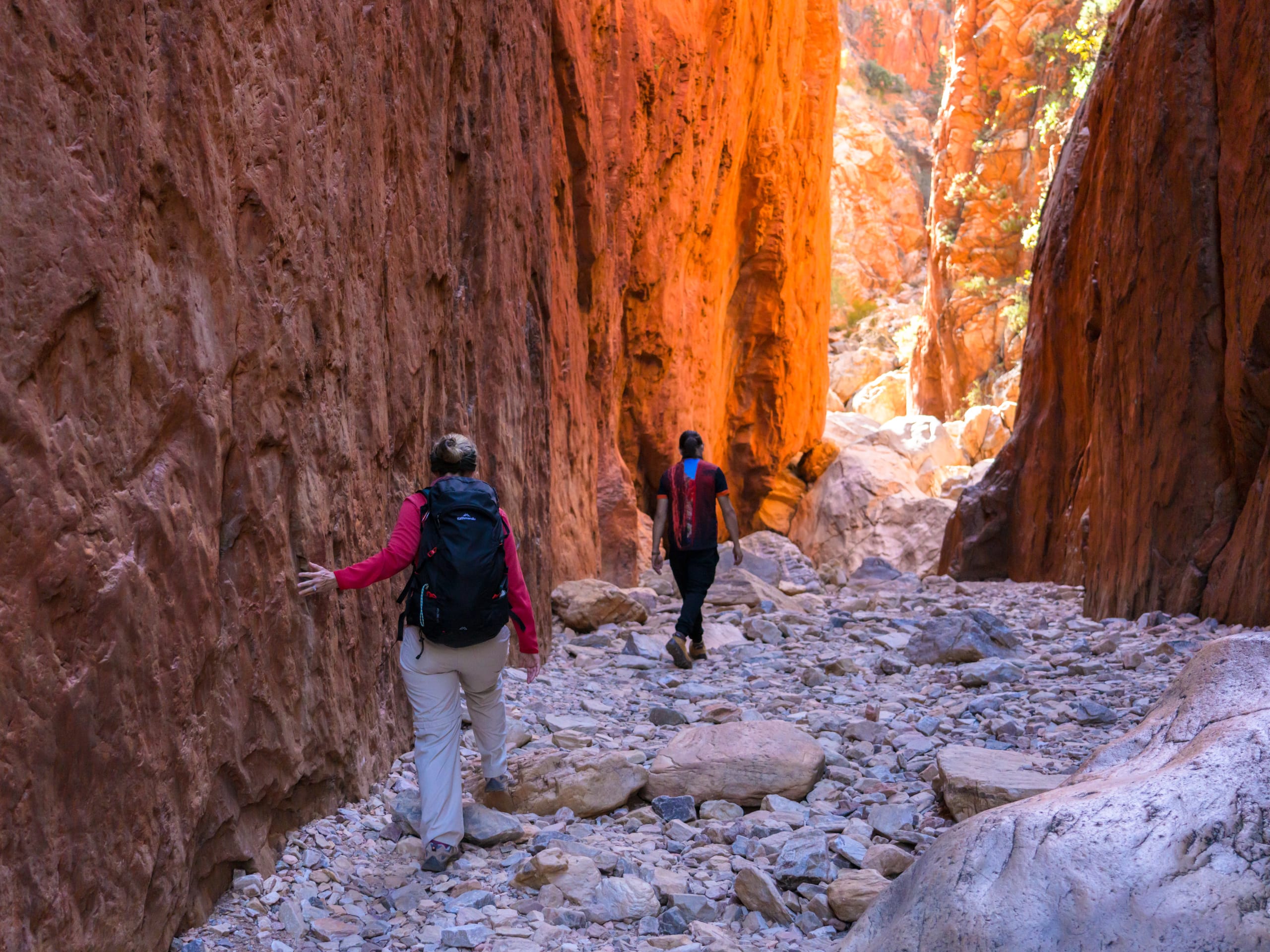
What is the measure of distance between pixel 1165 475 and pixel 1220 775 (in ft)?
22.1

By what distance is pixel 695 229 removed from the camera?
18.1m

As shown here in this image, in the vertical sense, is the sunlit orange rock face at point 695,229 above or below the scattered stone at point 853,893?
above

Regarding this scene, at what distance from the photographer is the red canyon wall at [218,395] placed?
2574mm

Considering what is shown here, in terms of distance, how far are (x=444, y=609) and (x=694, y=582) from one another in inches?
173

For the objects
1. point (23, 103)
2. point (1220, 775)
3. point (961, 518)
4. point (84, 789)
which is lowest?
point (961, 518)

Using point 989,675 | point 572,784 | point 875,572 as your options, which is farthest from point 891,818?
point 875,572

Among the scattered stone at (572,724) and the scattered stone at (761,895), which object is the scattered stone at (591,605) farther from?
the scattered stone at (761,895)

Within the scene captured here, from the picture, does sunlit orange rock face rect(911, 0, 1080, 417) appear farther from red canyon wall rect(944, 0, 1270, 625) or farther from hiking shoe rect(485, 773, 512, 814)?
hiking shoe rect(485, 773, 512, 814)

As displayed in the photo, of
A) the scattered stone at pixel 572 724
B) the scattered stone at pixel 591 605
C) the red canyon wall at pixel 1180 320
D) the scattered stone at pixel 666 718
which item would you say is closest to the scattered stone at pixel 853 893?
the scattered stone at pixel 572 724

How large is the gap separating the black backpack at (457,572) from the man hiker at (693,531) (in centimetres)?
412

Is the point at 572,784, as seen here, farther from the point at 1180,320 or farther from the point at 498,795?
the point at 1180,320

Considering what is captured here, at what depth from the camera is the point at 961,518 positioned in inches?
616

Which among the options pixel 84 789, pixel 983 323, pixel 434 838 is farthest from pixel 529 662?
pixel 983 323

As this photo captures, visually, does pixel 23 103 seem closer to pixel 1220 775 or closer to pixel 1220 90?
pixel 1220 775
